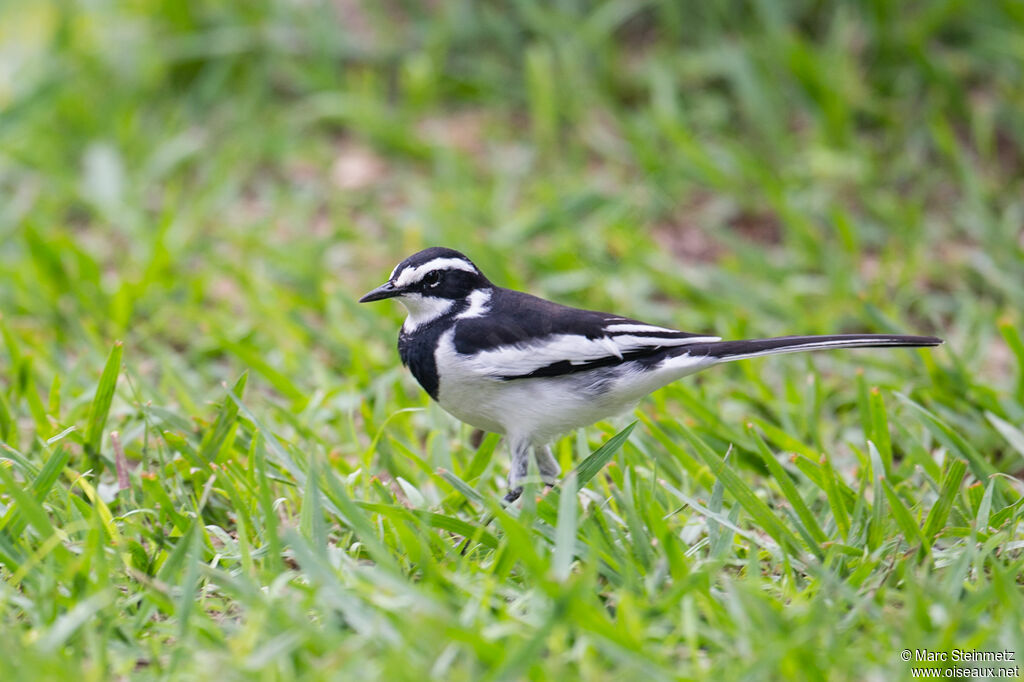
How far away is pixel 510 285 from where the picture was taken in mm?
5531

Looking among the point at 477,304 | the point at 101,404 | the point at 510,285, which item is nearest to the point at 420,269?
the point at 477,304

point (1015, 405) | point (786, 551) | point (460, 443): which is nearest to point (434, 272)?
point (460, 443)

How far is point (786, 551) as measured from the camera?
123 inches

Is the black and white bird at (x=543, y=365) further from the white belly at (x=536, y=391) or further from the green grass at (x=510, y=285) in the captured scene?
the green grass at (x=510, y=285)

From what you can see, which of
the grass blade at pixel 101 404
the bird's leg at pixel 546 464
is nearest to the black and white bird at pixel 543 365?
the bird's leg at pixel 546 464

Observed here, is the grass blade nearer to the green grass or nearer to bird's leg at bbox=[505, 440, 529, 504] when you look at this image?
the green grass

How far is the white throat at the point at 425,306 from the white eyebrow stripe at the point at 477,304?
0.21ft

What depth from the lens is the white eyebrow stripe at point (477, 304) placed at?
3.67 metres

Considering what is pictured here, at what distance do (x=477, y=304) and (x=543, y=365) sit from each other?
Answer: 36cm

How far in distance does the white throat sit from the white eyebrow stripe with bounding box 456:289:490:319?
0.06 meters

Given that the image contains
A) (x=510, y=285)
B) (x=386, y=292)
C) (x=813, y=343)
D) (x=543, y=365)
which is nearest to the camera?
(x=813, y=343)

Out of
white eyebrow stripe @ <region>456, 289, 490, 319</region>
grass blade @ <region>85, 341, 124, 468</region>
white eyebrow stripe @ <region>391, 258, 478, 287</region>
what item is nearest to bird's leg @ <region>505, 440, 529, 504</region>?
white eyebrow stripe @ <region>456, 289, 490, 319</region>

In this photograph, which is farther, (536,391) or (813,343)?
(536,391)

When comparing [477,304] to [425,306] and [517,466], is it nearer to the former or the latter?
[425,306]
